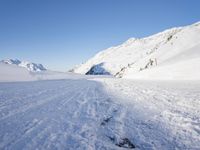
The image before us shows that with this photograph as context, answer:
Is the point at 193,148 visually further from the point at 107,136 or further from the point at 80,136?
the point at 80,136

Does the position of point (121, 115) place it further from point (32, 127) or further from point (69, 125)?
point (32, 127)

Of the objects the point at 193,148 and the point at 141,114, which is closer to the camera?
the point at 193,148

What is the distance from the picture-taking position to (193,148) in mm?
7203

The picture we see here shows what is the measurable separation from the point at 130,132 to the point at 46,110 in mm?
5920

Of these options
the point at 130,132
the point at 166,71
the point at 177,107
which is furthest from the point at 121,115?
the point at 166,71

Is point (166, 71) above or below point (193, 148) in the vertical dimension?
above

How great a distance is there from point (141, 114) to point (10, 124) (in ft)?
21.4

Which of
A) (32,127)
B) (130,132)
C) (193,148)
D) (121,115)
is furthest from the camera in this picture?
(121,115)

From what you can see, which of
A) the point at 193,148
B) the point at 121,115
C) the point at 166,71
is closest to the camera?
the point at 193,148

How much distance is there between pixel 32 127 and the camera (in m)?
9.34

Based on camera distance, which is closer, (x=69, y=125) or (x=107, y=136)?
(x=107, y=136)

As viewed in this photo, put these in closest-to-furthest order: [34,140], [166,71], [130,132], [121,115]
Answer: [34,140], [130,132], [121,115], [166,71]

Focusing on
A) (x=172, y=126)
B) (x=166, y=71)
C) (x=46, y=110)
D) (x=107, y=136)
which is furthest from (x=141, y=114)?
(x=166, y=71)

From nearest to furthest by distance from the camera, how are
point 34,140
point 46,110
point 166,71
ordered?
point 34,140
point 46,110
point 166,71
